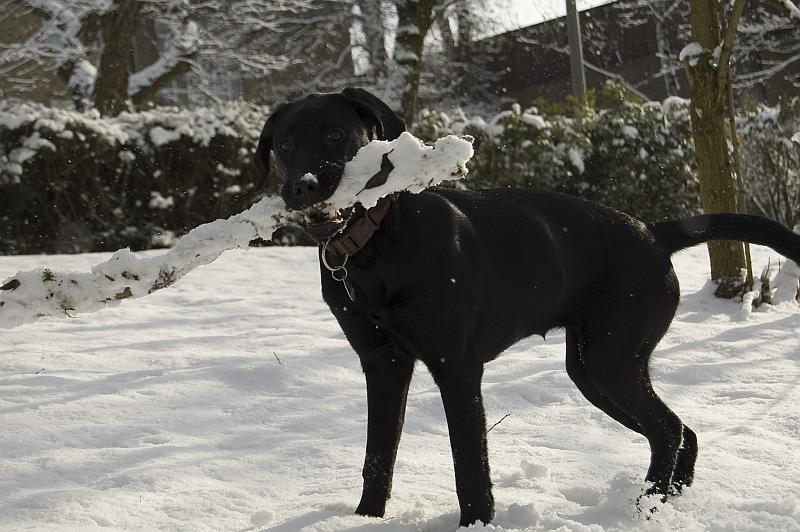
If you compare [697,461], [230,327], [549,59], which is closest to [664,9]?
[549,59]

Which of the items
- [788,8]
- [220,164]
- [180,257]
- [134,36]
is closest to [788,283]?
[788,8]

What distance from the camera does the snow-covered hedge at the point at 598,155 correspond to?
1085cm

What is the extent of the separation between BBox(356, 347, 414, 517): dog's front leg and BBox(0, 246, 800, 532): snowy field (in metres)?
0.10

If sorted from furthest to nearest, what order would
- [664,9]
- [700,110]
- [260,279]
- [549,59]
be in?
1. [549,59]
2. [664,9]
3. [260,279]
4. [700,110]

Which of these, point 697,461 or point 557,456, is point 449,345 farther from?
point 697,461

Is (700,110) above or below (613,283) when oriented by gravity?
above

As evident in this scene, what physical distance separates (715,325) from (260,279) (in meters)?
4.14

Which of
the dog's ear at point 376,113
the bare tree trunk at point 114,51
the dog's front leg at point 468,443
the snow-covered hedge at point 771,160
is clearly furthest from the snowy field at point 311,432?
the bare tree trunk at point 114,51

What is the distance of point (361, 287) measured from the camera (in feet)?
9.39

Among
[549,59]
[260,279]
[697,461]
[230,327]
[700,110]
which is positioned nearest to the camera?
[697,461]

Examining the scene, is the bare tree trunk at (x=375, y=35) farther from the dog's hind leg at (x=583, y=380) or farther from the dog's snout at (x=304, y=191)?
the dog's snout at (x=304, y=191)

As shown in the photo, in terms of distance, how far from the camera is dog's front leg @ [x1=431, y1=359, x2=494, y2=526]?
2.86 m

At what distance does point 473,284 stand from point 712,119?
181 inches

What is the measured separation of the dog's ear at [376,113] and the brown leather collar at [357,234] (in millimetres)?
407
